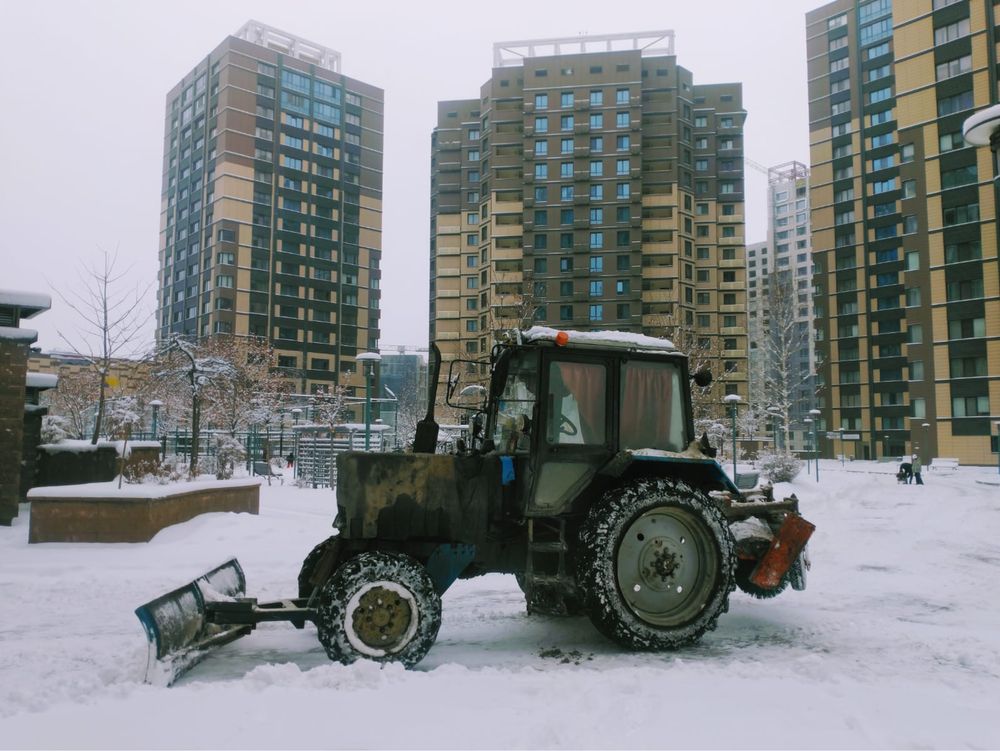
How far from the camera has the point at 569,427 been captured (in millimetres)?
5578

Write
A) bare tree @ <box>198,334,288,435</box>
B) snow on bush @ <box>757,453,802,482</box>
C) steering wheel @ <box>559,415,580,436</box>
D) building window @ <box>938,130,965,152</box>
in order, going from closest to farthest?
steering wheel @ <box>559,415,580,436</box>, snow on bush @ <box>757,453,802,482</box>, bare tree @ <box>198,334,288,435</box>, building window @ <box>938,130,965,152</box>

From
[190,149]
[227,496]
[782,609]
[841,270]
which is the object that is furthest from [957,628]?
[190,149]

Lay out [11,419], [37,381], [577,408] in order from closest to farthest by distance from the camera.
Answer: [577,408] → [11,419] → [37,381]

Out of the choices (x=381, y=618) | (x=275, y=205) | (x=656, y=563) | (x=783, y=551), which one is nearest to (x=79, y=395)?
(x=381, y=618)

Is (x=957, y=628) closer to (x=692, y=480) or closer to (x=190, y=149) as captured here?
(x=692, y=480)

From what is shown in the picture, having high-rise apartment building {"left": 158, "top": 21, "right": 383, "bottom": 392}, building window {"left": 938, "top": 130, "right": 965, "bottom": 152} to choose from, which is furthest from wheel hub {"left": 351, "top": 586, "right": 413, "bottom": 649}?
high-rise apartment building {"left": 158, "top": 21, "right": 383, "bottom": 392}

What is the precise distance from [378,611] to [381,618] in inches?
2.1

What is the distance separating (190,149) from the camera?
8738 cm

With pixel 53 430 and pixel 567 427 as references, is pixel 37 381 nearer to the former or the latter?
pixel 53 430

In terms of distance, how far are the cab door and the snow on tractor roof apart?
0.13m

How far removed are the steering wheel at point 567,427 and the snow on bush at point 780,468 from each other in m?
24.7

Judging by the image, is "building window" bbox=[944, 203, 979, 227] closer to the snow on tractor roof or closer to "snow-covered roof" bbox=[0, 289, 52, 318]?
the snow on tractor roof

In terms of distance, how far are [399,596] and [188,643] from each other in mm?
1514

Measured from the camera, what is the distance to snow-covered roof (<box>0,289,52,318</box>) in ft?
41.8
